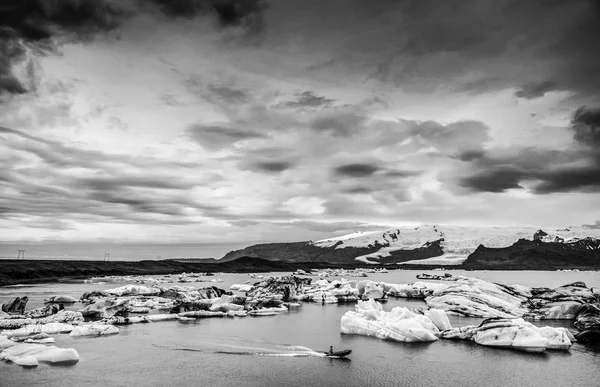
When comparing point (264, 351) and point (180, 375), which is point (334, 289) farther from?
point (180, 375)

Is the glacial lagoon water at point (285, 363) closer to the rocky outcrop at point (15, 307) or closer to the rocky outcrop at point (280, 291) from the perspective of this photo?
the rocky outcrop at point (15, 307)

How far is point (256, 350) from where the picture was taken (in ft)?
46.3

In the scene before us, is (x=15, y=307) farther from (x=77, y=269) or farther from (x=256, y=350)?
(x=77, y=269)

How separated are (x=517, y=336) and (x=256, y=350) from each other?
9066 millimetres

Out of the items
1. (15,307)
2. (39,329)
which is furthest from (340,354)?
(15,307)

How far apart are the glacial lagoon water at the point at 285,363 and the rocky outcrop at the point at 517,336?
367 mm

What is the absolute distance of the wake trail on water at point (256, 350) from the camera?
1362 cm

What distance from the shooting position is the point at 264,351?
14.0 metres

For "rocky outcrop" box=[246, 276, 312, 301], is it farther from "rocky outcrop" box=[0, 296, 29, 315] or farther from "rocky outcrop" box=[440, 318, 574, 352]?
"rocky outcrop" box=[440, 318, 574, 352]

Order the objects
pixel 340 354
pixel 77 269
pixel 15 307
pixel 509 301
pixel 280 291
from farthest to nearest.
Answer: pixel 77 269, pixel 280 291, pixel 509 301, pixel 15 307, pixel 340 354

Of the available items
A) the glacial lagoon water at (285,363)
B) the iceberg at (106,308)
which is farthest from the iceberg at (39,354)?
the iceberg at (106,308)

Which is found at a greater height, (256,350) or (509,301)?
(509,301)

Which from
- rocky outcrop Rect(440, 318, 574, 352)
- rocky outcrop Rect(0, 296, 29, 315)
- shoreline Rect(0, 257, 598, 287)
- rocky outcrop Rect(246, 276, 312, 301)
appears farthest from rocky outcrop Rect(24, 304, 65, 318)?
shoreline Rect(0, 257, 598, 287)

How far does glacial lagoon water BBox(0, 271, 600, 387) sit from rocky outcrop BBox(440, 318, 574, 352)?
1.20 feet
